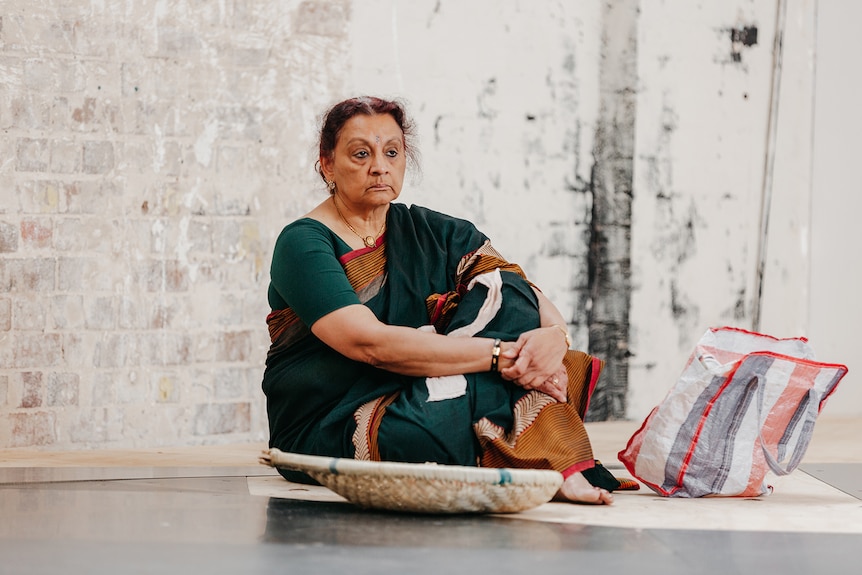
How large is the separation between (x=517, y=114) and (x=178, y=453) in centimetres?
191

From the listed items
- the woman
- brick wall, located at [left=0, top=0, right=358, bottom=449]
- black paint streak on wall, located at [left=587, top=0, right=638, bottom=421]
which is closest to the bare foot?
the woman

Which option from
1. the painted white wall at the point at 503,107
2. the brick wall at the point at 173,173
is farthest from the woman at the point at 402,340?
the painted white wall at the point at 503,107

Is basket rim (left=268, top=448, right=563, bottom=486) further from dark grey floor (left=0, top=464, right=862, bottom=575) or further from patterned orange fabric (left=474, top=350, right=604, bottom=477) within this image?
patterned orange fabric (left=474, top=350, right=604, bottom=477)

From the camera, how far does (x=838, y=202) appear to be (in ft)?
15.9

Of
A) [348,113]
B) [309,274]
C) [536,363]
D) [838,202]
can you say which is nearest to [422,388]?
[536,363]

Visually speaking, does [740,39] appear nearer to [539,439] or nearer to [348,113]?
[348,113]

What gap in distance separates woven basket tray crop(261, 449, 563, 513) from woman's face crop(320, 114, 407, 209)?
0.82 metres

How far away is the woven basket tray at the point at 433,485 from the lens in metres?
2.18

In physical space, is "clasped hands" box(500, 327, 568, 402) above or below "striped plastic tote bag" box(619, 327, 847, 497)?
above

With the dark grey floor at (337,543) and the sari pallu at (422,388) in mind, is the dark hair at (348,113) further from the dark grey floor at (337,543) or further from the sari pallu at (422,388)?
the dark grey floor at (337,543)

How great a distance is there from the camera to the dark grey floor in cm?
189

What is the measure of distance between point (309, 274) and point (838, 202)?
3.09 m

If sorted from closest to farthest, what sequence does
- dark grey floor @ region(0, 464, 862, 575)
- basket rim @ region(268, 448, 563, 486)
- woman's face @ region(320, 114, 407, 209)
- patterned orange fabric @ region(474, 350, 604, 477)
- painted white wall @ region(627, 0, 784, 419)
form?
1. dark grey floor @ region(0, 464, 862, 575)
2. basket rim @ region(268, 448, 563, 486)
3. patterned orange fabric @ region(474, 350, 604, 477)
4. woman's face @ region(320, 114, 407, 209)
5. painted white wall @ region(627, 0, 784, 419)

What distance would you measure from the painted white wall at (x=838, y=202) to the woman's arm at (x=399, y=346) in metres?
2.72
